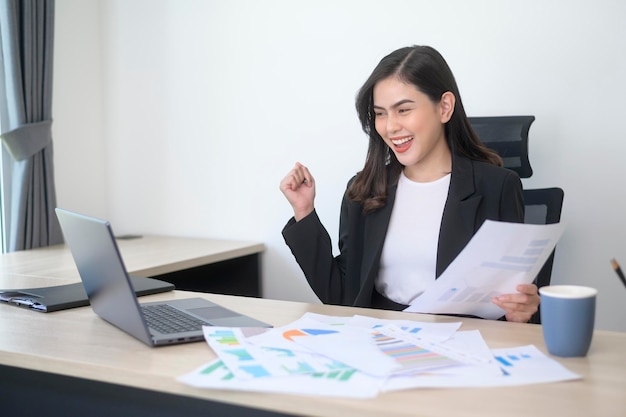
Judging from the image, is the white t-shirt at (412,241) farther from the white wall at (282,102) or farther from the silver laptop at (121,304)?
the white wall at (282,102)

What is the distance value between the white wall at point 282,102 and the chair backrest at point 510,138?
0.30 m

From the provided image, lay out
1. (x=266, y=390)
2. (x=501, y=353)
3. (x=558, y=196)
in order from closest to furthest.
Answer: (x=266, y=390) → (x=501, y=353) → (x=558, y=196)

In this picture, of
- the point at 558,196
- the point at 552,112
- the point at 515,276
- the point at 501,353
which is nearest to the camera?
the point at 501,353

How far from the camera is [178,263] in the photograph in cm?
259

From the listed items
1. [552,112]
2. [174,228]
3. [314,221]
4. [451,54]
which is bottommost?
[174,228]

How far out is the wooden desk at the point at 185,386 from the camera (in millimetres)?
975

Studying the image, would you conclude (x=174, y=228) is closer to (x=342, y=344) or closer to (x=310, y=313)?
(x=310, y=313)

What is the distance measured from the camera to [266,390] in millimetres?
1012

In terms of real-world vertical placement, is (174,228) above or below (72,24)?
below

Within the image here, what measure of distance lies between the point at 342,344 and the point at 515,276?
425mm

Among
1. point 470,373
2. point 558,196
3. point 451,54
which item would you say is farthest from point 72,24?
point 470,373

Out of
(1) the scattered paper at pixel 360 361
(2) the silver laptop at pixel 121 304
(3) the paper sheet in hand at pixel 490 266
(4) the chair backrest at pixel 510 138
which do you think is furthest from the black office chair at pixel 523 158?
(2) the silver laptop at pixel 121 304

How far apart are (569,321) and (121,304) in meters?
0.76

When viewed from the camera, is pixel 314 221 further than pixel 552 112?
No
